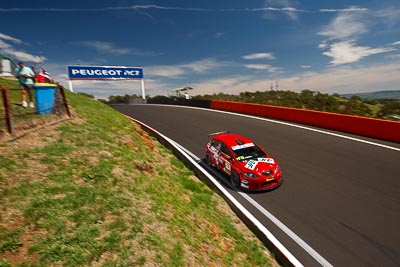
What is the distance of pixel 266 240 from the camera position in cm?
597

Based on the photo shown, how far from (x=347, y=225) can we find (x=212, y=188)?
165 inches

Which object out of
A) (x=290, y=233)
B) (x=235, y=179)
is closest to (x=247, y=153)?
(x=235, y=179)

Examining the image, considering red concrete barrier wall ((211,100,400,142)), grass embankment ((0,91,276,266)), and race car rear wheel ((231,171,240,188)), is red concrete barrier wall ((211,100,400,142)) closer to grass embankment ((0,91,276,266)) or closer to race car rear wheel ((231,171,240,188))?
race car rear wheel ((231,171,240,188))

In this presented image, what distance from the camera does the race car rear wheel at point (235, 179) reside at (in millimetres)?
8751

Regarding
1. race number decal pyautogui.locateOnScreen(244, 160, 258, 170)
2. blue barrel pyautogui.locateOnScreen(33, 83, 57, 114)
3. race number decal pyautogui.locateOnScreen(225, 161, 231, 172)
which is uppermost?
blue barrel pyautogui.locateOnScreen(33, 83, 57, 114)

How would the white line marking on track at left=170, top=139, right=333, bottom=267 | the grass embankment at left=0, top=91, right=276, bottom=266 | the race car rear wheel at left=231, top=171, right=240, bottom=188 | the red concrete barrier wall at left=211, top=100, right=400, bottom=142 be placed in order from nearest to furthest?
the grass embankment at left=0, top=91, right=276, bottom=266, the white line marking on track at left=170, top=139, right=333, bottom=267, the race car rear wheel at left=231, top=171, right=240, bottom=188, the red concrete barrier wall at left=211, top=100, right=400, bottom=142

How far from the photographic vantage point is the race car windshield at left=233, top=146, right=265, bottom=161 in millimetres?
9117

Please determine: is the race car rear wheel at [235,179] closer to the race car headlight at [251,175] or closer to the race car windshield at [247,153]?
the race car headlight at [251,175]

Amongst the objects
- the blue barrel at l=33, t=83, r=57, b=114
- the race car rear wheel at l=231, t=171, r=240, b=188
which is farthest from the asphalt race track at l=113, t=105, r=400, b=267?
the blue barrel at l=33, t=83, r=57, b=114

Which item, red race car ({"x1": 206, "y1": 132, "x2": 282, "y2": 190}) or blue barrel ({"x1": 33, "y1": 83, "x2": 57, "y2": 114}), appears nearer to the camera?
red race car ({"x1": 206, "y1": 132, "x2": 282, "y2": 190})

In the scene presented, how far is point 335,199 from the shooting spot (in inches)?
300

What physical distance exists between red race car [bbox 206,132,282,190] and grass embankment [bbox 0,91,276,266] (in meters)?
1.21

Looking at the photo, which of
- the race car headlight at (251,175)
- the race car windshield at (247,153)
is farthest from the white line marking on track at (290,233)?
the race car windshield at (247,153)

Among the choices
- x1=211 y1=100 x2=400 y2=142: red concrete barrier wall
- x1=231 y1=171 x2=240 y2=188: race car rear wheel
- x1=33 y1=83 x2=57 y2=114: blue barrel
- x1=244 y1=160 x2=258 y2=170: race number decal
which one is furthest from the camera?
x1=211 y1=100 x2=400 y2=142: red concrete barrier wall
